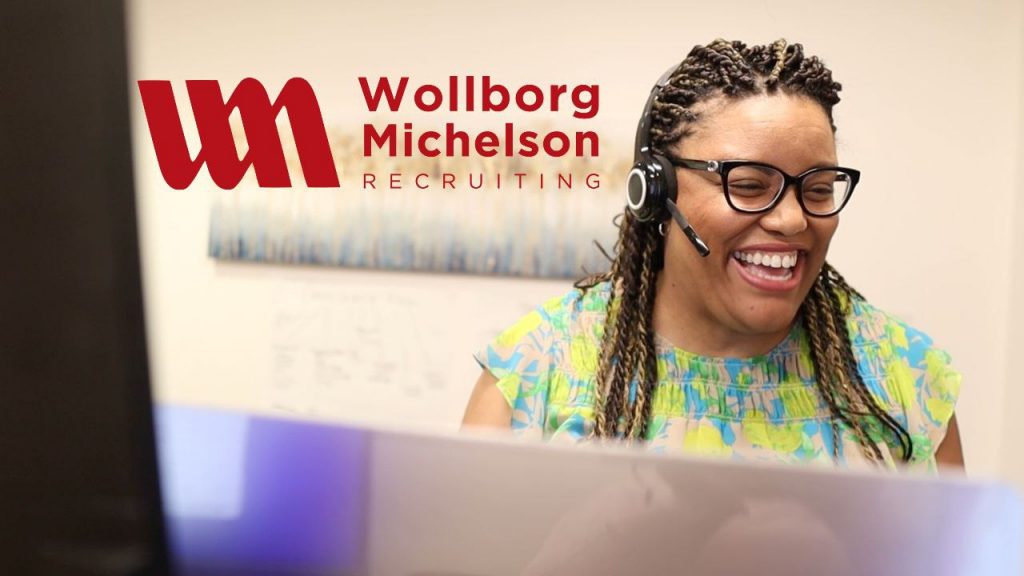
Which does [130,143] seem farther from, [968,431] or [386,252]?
[968,431]

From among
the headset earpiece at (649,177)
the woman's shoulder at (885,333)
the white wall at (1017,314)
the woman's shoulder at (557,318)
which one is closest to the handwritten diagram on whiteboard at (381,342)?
the woman's shoulder at (557,318)

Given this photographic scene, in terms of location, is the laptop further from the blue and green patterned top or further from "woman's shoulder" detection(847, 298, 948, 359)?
"woman's shoulder" detection(847, 298, 948, 359)

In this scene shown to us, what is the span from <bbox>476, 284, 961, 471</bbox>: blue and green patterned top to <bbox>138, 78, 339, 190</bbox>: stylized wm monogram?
268mm

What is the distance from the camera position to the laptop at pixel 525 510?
0.27m

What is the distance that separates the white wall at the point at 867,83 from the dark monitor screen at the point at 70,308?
28cm

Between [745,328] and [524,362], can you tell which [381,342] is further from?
[745,328]

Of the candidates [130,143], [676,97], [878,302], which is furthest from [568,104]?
[130,143]

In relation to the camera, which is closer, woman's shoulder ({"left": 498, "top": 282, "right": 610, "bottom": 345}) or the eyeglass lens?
the eyeglass lens

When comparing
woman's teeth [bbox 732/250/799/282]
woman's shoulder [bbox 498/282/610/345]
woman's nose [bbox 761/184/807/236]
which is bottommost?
woman's shoulder [bbox 498/282/610/345]

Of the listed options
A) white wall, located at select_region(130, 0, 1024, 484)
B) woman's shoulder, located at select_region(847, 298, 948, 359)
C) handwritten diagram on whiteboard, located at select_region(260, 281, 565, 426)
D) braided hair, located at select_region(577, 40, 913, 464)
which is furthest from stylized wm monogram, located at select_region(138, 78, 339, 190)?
woman's shoulder, located at select_region(847, 298, 948, 359)

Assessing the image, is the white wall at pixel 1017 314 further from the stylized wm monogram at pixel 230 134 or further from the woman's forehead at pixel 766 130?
the stylized wm monogram at pixel 230 134

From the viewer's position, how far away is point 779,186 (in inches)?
22.9

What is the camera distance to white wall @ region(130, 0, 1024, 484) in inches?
23.9

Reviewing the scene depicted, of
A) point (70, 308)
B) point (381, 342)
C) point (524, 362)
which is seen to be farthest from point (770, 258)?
point (70, 308)
